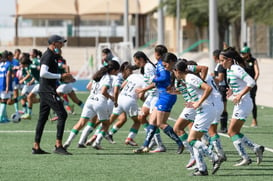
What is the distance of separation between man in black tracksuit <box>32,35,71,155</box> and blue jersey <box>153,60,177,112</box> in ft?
5.41

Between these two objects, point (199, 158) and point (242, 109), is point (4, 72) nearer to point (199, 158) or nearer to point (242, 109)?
point (242, 109)

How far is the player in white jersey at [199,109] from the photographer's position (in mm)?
13516

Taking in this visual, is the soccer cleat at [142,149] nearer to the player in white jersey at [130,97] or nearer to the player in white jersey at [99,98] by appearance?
the player in white jersey at [99,98]

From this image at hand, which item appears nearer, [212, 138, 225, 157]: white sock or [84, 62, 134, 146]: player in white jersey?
[212, 138, 225, 157]: white sock

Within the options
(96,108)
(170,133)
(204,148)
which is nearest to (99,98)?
(96,108)

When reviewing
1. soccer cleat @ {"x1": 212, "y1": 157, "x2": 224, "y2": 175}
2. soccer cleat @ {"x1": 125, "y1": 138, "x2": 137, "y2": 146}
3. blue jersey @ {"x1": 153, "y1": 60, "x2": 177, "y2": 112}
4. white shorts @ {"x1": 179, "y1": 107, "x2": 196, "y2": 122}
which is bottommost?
soccer cleat @ {"x1": 125, "y1": 138, "x2": 137, "y2": 146}

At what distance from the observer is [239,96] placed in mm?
14617

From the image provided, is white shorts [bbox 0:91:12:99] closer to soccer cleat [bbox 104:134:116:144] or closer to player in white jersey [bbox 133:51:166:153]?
soccer cleat [bbox 104:134:116:144]

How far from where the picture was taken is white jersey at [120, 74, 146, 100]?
1766 centimetres

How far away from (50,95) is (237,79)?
3441 millimetres

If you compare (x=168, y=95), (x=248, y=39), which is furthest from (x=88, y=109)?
(x=248, y=39)

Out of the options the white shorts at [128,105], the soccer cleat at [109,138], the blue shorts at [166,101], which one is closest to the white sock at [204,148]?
the blue shorts at [166,101]

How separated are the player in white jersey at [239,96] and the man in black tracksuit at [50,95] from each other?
10.2ft

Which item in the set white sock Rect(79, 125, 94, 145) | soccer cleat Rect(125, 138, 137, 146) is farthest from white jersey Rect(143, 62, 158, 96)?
soccer cleat Rect(125, 138, 137, 146)
